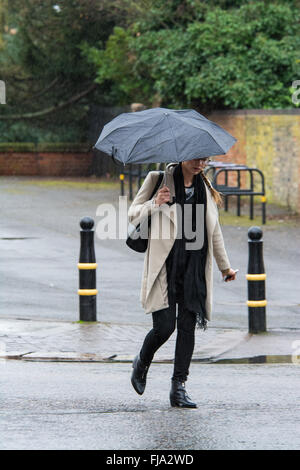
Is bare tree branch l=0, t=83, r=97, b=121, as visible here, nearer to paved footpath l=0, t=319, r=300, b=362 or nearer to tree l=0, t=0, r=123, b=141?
tree l=0, t=0, r=123, b=141

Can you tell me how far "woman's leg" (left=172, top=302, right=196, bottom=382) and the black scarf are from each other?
0.07 meters

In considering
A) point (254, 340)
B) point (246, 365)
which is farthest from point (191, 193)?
point (254, 340)

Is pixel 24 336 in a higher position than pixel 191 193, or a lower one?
lower

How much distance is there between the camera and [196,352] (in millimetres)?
8969

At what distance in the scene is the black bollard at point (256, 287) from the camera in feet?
31.9

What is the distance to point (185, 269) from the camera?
668cm

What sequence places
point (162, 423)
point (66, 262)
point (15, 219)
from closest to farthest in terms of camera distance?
point (162, 423), point (66, 262), point (15, 219)

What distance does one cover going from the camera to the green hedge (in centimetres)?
3356

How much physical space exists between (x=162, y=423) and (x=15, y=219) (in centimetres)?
1454

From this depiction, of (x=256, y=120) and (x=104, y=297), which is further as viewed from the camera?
(x=256, y=120)

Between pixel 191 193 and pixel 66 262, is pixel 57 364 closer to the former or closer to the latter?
pixel 191 193

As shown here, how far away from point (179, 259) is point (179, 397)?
3.10ft
